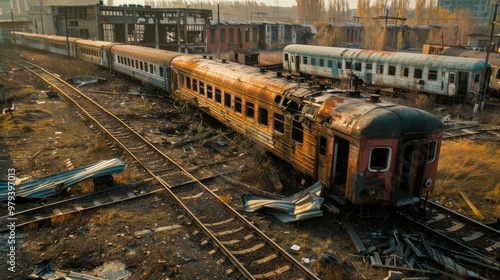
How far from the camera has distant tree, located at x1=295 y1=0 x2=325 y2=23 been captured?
102m

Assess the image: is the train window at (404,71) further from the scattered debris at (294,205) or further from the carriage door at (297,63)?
the scattered debris at (294,205)

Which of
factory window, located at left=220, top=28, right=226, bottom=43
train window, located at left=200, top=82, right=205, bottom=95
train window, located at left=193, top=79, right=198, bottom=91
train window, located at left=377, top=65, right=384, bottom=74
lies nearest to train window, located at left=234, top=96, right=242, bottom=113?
train window, located at left=200, top=82, right=205, bottom=95

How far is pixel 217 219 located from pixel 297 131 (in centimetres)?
323

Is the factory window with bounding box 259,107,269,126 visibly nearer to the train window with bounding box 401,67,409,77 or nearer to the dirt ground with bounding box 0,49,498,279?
the dirt ground with bounding box 0,49,498,279

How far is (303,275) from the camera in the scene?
7324 millimetres

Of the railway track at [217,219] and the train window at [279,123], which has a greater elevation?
the train window at [279,123]

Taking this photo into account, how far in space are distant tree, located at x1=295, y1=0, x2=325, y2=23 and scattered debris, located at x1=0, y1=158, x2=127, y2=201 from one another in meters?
97.9

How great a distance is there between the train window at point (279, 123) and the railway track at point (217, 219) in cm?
269

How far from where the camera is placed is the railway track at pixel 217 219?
759 cm

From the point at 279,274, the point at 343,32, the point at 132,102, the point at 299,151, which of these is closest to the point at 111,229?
the point at 279,274

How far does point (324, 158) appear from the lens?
9305mm

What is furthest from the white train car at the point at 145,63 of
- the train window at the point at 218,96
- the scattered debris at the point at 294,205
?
the scattered debris at the point at 294,205

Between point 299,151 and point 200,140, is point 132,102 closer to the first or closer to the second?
point 200,140

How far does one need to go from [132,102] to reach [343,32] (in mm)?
53130
